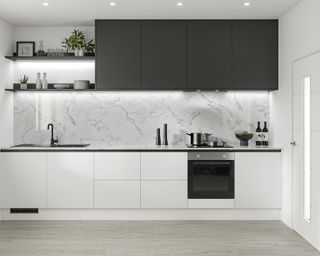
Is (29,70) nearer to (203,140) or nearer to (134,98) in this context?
(134,98)

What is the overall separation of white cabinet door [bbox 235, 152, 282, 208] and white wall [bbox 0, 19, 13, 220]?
119 inches

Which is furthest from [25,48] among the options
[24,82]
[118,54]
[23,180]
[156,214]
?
[156,214]

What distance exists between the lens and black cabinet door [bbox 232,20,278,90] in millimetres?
5691

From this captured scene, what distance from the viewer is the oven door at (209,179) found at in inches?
215

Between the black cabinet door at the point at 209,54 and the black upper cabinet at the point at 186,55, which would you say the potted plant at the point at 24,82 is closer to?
the black upper cabinet at the point at 186,55

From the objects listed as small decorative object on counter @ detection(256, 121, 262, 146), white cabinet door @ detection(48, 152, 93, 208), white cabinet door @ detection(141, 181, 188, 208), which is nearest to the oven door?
white cabinet door @ detection(141, 181, 188, 208)

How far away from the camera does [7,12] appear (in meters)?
5.26

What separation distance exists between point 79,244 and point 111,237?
400 millimetres

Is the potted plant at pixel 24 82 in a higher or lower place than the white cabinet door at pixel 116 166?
higher

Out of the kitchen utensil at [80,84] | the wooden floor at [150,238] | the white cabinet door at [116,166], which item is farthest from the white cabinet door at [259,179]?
the kitchen utensil at [80,84]

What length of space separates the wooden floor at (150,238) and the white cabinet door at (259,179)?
11.5 inches

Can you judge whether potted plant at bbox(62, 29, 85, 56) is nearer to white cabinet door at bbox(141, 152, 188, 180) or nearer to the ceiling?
the ceiling

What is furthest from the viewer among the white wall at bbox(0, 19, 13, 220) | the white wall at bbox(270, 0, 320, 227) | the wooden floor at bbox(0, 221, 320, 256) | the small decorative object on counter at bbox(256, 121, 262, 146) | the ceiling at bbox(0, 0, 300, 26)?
the small decorative object on counter at bbox(256, 121, 262, 146)

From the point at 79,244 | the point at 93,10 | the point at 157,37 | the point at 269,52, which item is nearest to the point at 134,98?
the point at 157,37
